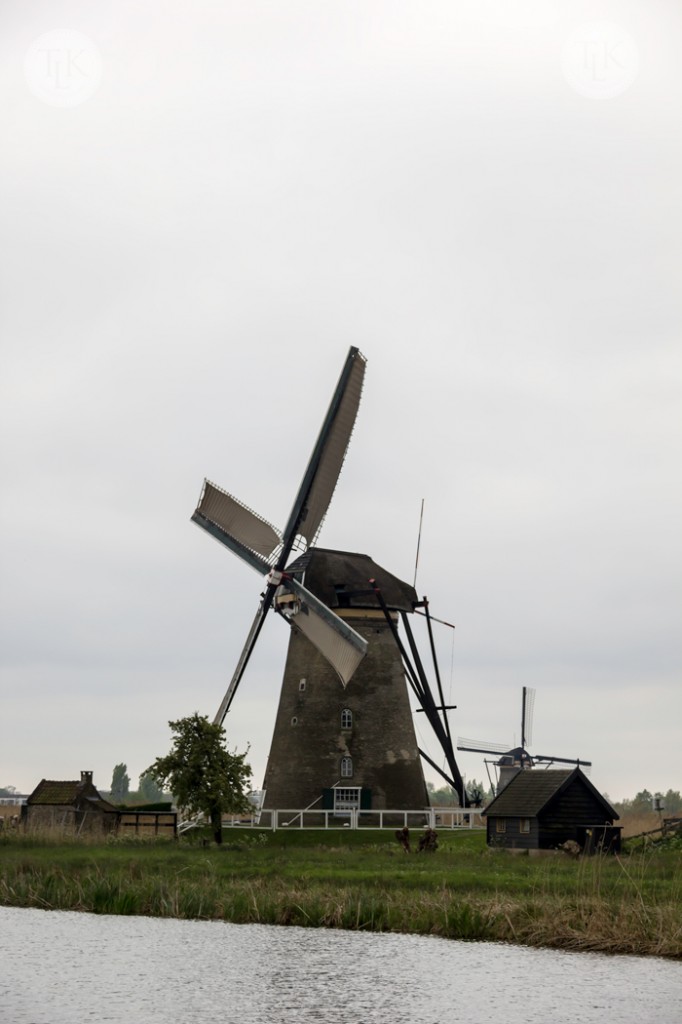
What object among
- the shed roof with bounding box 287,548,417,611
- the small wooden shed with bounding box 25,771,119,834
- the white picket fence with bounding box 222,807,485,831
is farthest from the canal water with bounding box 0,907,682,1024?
the small wooden shed with bounding box 25,771,119,834

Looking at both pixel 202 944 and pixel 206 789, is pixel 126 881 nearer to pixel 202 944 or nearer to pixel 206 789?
pixel 202 944

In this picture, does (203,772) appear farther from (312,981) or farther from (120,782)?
(120,782)

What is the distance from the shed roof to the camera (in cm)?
5072

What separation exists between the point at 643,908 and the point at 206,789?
24806 mm

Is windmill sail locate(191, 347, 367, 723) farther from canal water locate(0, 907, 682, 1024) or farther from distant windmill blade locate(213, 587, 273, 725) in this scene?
canal water locate(0, 907, 682, 1024)

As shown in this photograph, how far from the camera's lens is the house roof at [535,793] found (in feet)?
141

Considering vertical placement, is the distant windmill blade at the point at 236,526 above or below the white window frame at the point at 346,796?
above

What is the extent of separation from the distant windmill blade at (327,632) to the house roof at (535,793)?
7.07 metres

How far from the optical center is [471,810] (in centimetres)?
5156

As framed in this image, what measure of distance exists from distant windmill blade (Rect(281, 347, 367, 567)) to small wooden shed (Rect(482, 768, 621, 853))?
13407 millimetres

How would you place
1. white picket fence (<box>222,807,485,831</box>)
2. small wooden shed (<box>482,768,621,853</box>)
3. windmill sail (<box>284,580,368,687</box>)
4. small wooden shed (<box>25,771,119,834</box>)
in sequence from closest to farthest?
small wooden shed (<box>482,768,621,853</box>)
windmill sail (<box>284,580,368,687</box>)
white picket fence (<box>222,807,485,831</box>)
small wooden shed (<box>25,771,119,834</box>)

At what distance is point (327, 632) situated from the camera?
160 ft

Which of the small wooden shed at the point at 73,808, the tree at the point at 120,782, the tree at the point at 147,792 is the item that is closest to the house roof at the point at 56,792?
the small wooden shed at the point at 73,808

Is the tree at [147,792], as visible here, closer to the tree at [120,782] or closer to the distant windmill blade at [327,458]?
the tree at [120,782]
